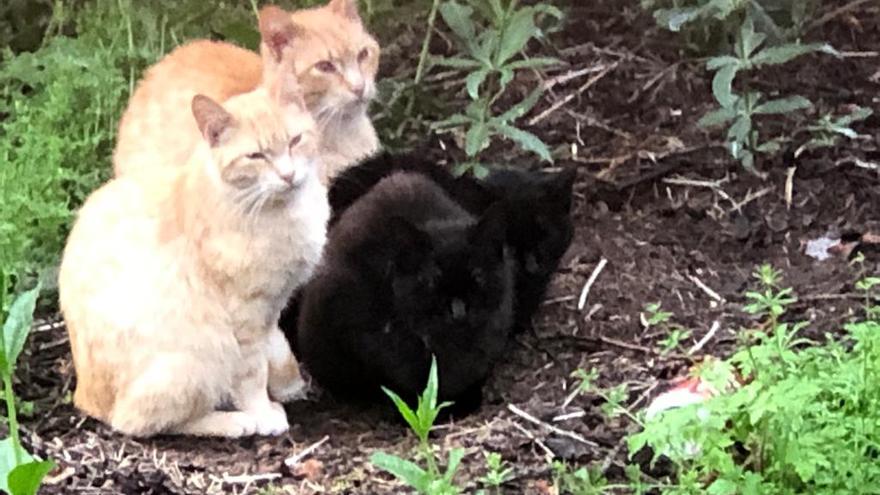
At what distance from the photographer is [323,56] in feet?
10.3

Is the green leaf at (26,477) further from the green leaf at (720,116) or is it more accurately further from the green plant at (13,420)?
the green leaf at (720,116)

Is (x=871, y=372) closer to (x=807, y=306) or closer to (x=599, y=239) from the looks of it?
(x=807, y=306)

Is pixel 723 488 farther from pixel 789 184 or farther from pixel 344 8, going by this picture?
pixel 344 8

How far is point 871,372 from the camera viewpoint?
2.25 metres

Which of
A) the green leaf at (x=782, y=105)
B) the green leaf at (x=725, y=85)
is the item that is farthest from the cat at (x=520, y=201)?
the green leaf at (x=782, y=105)

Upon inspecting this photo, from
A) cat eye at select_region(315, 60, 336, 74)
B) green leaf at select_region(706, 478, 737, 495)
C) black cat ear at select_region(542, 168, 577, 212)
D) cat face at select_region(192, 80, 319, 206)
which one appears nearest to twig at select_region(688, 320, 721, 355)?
black cat ear at select_region(542, 168, 577, 212)

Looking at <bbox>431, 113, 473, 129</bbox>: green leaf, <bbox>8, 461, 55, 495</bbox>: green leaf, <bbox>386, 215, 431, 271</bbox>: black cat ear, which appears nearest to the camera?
<bbox>8, 461, 55, 495</bbox>: green leaf

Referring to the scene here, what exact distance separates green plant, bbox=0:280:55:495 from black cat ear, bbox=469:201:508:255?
944 mm

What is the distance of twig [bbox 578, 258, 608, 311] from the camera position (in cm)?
312

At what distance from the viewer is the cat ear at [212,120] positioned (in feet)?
8.14

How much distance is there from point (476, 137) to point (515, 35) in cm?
27

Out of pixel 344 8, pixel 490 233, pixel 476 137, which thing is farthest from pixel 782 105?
pixel 344 8

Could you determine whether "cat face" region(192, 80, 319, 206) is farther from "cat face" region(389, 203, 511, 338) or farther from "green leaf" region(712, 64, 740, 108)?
"green leaf" region(712, 64, 740, 108)

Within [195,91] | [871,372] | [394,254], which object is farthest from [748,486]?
[195,91]
